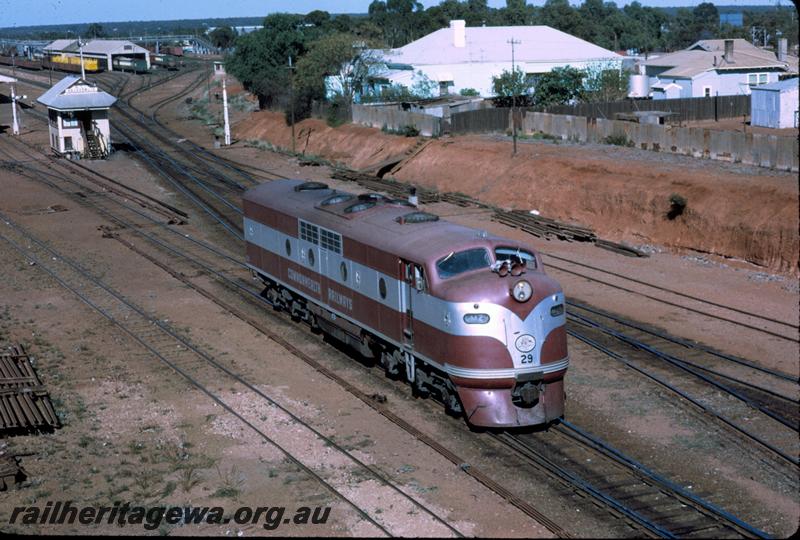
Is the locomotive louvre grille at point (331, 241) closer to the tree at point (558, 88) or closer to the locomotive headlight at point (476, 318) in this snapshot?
the locomotive headlight at point (476, 318)

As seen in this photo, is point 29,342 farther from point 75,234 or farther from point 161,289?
point 75,234

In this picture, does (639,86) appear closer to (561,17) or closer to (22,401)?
(22,401)

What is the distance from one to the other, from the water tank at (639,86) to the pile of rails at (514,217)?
34.3 meters

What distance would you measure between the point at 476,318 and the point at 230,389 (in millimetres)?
7144

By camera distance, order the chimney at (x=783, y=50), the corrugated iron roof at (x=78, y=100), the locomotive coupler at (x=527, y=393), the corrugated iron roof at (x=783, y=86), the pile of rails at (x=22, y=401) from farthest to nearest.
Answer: the chimney at (x=783, y=50) → the corrugated iron roof at (x=78, y=100) → the corrugated iron roof at (x=783, y=86) → the pile of rails at (x=22, y=401) → the locomotive coupler at (x=527, y=393)

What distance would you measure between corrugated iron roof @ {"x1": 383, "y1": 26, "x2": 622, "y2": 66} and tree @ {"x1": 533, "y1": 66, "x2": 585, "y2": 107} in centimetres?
938

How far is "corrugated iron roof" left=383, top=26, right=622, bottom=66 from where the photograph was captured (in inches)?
3275

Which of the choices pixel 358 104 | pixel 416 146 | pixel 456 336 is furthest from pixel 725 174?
pixel 358 104

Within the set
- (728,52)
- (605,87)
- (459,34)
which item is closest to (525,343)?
(605,87)

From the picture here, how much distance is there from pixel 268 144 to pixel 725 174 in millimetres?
37558

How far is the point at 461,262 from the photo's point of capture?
19125 mm

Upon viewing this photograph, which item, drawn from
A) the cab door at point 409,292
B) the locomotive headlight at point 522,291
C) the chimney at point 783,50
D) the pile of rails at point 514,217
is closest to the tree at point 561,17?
the chimney at point 783,50

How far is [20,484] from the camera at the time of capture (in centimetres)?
1739

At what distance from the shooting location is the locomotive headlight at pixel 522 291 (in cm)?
1805
